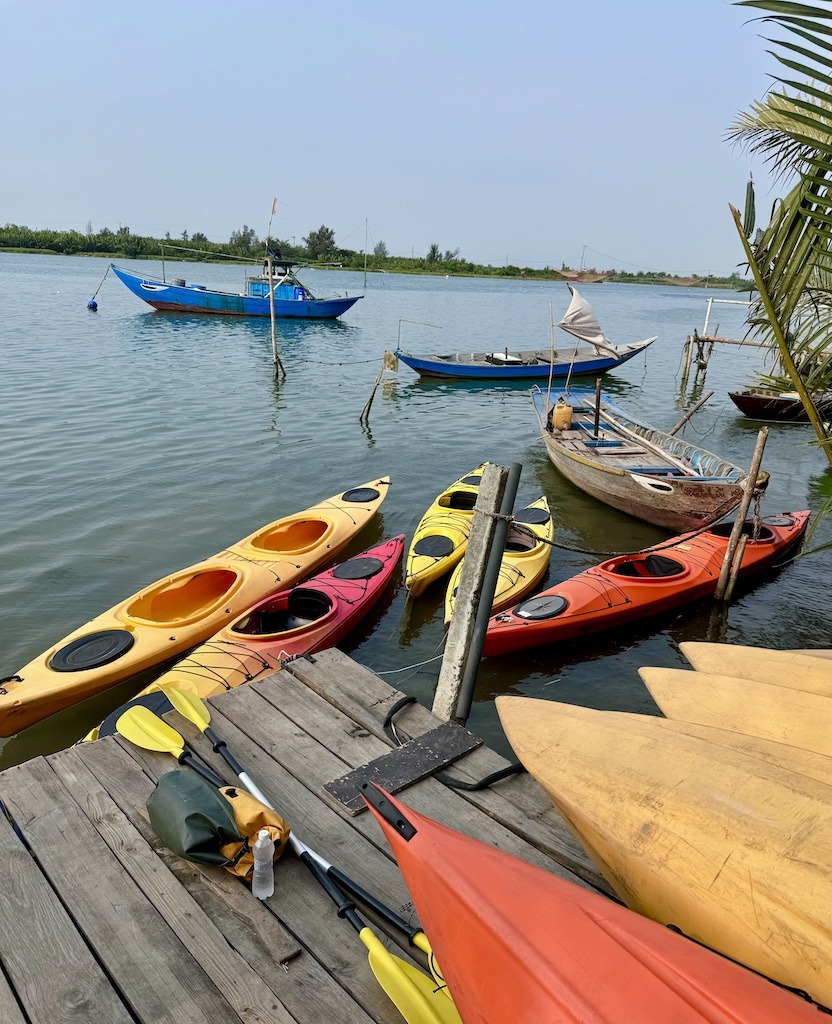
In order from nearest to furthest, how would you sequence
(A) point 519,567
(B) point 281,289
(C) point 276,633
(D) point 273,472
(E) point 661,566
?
(C) point 276,633 < (A) point 519,567 < (E) point 661,566 < (D) point 273,472 < (B) point 281,289

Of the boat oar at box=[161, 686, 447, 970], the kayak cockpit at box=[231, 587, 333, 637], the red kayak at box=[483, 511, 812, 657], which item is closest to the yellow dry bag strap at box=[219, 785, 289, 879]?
the boat oar at box=[161, 686, 447, 970]

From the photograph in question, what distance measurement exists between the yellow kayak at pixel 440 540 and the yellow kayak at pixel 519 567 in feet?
0.88

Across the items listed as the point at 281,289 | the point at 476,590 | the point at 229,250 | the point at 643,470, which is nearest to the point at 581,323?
the point at 643,470

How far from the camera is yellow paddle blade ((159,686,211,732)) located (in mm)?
4043

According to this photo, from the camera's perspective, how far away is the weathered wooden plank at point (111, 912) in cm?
247

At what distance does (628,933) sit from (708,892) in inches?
22.5

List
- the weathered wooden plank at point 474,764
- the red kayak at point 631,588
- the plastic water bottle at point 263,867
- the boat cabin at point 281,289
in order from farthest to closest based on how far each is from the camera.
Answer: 1. the boat cabin at point 281,289
2. the red kayak at point 631,588
3. the weathered wooden plank at point 474,764
4. the plastic water bottle at point 263,867

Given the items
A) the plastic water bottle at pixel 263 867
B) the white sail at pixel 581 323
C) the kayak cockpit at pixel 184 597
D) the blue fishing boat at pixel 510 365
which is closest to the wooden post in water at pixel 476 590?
the plastic water bottle at pixel 263 867

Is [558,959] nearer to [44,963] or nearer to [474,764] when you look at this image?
[474,764]

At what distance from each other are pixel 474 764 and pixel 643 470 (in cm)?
947

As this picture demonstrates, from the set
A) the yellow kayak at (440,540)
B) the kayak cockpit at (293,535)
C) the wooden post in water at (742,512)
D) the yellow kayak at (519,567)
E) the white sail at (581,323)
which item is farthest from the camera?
the white sail at (581,323)

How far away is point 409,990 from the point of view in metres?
2.45

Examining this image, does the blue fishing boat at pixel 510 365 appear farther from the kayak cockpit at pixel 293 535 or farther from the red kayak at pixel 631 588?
the kayak cockpit at pixel 293 535

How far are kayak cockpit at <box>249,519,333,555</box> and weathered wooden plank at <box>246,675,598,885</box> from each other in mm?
4751
